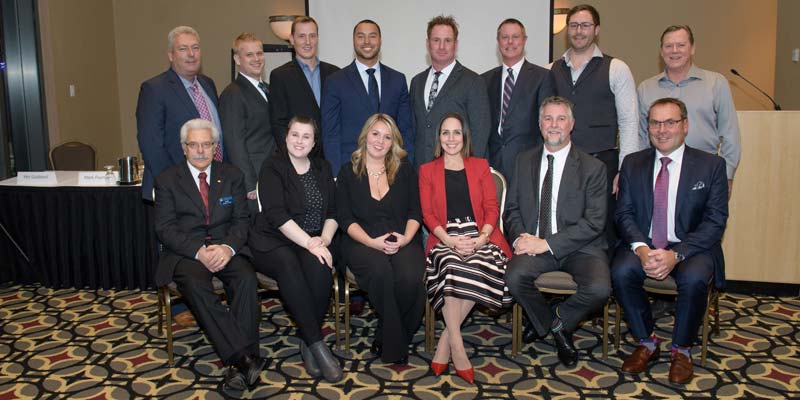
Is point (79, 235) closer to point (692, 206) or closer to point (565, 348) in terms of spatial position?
point (565, 348)

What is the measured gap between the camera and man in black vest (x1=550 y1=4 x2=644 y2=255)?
3.81 metres

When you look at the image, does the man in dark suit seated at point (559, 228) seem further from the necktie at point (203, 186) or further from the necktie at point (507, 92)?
the necktie at point (203, 186)

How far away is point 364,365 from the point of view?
3404 millimetres

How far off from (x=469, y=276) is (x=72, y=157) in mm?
4300

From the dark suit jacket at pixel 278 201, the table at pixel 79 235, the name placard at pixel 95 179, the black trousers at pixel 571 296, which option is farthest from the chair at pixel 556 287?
the name placard at pixel 95 179

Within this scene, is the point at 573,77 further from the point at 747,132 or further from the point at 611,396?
the point at 611,396

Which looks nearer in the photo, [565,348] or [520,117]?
[565,348]

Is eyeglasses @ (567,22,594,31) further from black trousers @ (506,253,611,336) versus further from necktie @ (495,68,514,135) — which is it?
black trousers @ (506,253,611,336)

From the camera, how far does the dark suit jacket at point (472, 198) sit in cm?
361

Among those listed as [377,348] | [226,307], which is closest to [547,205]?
[377,348]

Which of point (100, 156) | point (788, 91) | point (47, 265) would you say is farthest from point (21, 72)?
point (788, 91)

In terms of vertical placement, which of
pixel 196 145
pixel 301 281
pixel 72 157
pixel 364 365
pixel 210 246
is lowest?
pixel 364 365

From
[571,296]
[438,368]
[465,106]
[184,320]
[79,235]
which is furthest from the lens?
[79,235]

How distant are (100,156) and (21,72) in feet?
4.29
